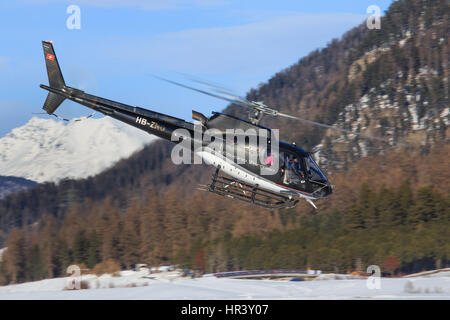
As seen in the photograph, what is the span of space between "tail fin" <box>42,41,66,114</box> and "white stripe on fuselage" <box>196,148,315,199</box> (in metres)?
8.89

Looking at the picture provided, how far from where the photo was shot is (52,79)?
3456 centimetres

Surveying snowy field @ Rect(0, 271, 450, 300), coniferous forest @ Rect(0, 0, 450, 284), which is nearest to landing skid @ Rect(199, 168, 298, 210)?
snowy field @ Rect(0, 271, 450, 300)

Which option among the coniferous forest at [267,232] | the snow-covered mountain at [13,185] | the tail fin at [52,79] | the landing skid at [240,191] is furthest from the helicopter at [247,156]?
the snow-covered mountain at [13,185]

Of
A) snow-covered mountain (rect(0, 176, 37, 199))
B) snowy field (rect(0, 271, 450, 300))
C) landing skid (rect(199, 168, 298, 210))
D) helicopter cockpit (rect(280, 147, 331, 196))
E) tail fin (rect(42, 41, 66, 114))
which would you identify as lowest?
snowy field (rect(0, 271, 450, 300))

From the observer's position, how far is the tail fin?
1357 inches

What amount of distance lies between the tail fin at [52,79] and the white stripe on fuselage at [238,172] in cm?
889

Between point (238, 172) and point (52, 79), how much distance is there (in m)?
11.8

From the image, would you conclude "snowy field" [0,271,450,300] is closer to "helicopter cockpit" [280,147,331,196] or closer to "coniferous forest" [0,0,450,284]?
"helicopter cockpit" [280,147,331,196]

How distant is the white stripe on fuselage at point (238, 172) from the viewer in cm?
3081

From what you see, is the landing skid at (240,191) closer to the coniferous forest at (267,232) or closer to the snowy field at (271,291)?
the snowy field at (271,291)

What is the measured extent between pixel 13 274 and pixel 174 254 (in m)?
28.2

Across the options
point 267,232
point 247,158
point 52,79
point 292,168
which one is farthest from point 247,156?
point 267,232

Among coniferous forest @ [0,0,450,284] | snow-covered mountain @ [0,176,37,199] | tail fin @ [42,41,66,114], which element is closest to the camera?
tail fin @ [42,41,66,114]
